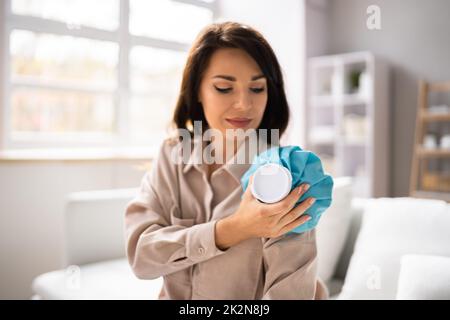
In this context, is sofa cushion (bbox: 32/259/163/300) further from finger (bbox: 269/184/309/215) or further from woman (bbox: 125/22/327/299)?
finger (bbox: 269/184/309/215)

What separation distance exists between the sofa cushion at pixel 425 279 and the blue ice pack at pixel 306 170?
162 mm

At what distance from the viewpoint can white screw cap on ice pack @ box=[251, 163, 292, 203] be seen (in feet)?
1.09

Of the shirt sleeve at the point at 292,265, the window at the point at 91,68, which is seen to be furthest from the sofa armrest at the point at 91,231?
the shirt sleeve at the point at 292,265

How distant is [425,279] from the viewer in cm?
44

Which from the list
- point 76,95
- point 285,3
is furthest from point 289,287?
point 76,95

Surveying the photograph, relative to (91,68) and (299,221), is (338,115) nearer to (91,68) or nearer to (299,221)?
(91,68)

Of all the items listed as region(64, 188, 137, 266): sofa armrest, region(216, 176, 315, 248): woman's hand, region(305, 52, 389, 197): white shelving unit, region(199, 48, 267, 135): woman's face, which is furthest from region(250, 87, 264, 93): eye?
region(305, 52, 389, 197): white shelving unit

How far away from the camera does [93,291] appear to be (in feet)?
2.27

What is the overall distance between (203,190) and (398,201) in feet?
0.97

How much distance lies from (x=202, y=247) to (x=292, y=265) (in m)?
0.09

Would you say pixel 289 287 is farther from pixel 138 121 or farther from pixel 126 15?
pixel 138 121

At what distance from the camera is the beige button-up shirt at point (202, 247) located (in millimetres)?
440

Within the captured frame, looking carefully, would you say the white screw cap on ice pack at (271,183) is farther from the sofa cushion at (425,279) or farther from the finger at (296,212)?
the sofa cushion at (425,279)

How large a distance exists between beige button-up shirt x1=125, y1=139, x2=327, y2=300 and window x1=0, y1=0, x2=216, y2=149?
11.3 inches
